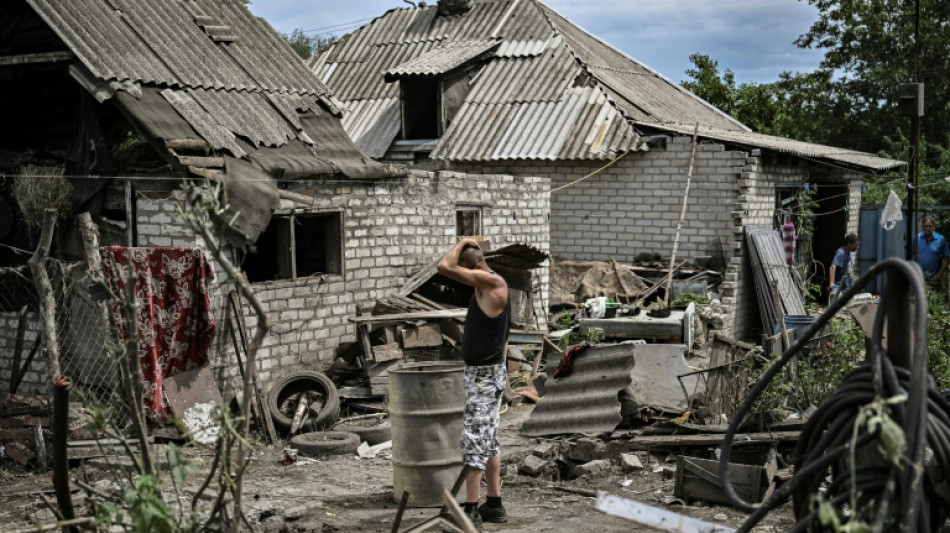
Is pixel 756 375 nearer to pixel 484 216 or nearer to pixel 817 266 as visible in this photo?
pixel 484 216

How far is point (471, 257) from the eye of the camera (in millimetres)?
7336

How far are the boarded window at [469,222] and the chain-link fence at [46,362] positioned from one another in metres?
5.57

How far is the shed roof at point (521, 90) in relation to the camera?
16.9 m

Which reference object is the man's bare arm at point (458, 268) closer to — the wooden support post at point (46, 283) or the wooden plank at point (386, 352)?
the wooden support post at point (46, 283)

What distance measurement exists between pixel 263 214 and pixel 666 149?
25.5ft

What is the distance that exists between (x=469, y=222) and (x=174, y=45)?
15.2 ft

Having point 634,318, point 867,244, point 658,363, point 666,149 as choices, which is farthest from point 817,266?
point 658,363

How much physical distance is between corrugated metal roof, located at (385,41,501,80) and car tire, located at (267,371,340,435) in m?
7.99

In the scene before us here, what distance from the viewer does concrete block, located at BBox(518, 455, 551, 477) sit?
873 cm

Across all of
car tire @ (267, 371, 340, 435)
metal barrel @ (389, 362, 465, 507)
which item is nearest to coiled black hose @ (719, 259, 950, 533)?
metal barrel @ (389, 362, 465, 507)

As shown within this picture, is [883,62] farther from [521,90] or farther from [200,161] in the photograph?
[200,161]

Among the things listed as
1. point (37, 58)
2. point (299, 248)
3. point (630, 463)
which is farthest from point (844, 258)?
point (37, 58)

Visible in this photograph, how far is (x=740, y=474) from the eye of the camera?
7605 mm

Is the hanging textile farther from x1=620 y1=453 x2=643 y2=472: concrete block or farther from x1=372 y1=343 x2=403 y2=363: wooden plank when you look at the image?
x1=620 y1=453 x2=643 y2=472: concrete block
